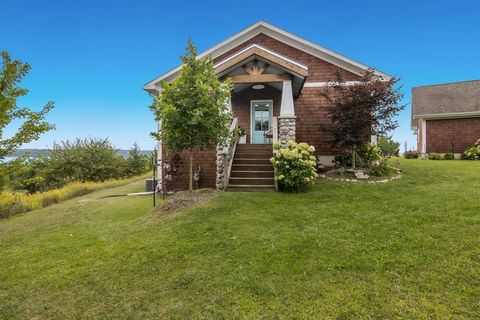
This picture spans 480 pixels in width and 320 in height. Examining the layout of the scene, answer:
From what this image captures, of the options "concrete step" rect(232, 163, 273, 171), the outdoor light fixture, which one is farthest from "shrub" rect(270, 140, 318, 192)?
the outdoor light fixture

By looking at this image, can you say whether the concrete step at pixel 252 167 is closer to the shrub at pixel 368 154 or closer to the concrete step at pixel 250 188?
the concrete step at pixel 250 188

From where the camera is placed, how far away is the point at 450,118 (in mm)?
18391

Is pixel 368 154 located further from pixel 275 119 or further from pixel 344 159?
pixel 275 119

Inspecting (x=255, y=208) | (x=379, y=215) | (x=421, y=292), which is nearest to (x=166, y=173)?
(x=255, y=208)

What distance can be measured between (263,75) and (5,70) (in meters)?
8.86

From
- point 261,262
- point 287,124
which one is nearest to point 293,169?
point 287,124

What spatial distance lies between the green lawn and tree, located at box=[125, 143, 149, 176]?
16.0 metres

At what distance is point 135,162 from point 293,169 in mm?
18846

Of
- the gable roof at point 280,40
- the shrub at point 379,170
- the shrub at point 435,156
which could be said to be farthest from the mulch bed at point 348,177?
the shrub at point 435,156

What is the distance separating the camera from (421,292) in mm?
3463

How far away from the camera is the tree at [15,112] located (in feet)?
28.7

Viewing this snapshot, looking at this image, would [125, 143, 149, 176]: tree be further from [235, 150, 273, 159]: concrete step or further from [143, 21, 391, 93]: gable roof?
[235, 150, 273, 159]: concrete step

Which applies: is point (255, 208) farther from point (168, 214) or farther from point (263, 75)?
point (263, 75)

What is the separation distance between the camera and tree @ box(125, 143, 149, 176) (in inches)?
914
